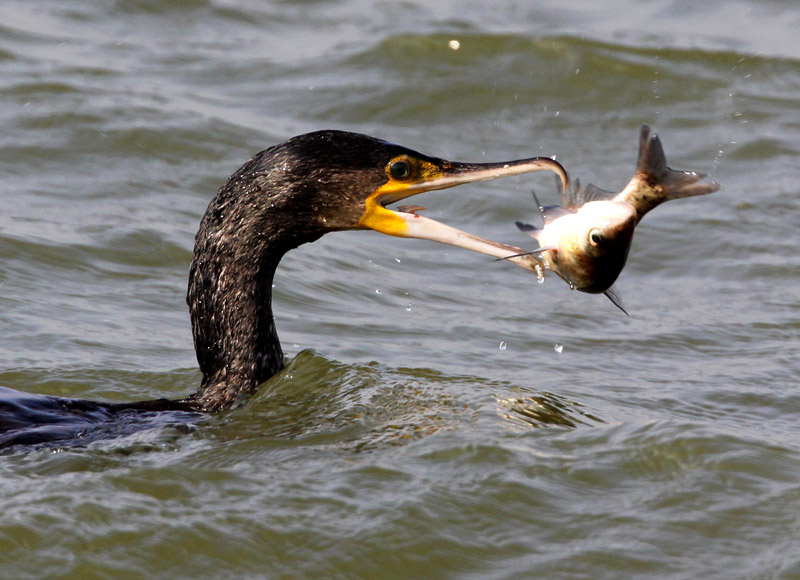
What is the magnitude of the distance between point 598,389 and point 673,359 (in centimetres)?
75

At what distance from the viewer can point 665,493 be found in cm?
454

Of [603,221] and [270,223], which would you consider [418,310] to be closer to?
[270,223]

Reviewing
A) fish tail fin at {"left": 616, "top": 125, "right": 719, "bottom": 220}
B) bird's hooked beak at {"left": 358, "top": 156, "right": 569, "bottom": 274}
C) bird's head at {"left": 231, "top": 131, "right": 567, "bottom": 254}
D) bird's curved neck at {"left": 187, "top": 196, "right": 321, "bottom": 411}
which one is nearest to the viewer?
fish tail fin at {"left": 616, "top": 125, "right": 719, "bottom": 220}

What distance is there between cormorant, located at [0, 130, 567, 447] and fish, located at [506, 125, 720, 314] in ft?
0.56

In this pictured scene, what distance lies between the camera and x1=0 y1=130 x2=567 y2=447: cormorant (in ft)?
16.8

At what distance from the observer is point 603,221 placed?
462cm

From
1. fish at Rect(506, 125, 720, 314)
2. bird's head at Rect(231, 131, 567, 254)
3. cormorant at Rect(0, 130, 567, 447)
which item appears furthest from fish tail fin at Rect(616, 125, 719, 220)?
bird's head at Rect(231, 131, 567, 254)

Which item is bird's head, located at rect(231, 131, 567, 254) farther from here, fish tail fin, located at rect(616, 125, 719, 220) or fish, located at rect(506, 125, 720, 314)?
fish tail fin, located at rect(616, 125, 719, 220)

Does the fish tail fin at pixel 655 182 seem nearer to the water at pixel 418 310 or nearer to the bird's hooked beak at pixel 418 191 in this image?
the bird's hooked beak at pixel 418 191

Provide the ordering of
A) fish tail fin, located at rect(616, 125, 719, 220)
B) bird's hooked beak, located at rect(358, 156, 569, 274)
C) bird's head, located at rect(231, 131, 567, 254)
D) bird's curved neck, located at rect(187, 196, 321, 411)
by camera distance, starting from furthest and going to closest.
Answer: bird's curved neck, located at rect(187, 196, 321, 411), bird's head, located at rect(231, 131, 567, 254), bird's hooked beak, located at rect(358, 156, 569, 274), fish tail fin, located at rect(616, 125, 719, 220)

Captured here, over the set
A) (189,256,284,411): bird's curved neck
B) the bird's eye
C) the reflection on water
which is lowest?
the reflection on water

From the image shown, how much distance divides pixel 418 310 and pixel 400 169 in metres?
2.20

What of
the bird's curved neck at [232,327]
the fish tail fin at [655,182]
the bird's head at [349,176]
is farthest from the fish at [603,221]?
the bird's curved neck at [232,327]

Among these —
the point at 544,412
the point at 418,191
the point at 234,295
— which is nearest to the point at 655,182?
the point at 418,191
